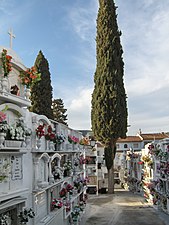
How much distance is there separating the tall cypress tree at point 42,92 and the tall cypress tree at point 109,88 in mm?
5690

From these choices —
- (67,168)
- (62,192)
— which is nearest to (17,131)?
(62,192)

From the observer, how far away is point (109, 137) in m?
32.8

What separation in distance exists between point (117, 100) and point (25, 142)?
23.6m

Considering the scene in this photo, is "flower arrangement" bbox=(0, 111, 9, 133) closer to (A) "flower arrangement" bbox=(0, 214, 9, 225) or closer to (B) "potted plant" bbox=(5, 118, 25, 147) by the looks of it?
(B) "potted plant" bbox=(5, 118, 25, 147)

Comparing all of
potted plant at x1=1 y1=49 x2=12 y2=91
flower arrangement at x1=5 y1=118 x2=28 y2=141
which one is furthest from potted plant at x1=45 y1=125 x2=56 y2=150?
potted plant at x1=1 y1=49 x2=12 y2=91

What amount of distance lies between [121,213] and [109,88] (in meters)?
15.2

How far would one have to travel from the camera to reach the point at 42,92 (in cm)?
3394

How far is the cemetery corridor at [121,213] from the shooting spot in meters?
19.9

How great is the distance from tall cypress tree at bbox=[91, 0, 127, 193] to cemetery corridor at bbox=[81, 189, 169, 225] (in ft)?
23.6

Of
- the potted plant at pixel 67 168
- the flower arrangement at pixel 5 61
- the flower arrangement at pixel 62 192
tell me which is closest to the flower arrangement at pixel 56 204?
the flower arrangement at pixel 62 192

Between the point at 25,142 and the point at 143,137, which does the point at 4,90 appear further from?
the point at 143,137

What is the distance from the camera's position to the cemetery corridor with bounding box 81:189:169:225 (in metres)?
19.9

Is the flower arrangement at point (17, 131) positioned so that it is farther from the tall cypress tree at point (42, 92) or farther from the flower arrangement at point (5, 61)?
the tall cypress tree at point (42, 92)

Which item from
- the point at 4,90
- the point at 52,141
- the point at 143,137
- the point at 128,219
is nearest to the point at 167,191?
the point at 128,219
